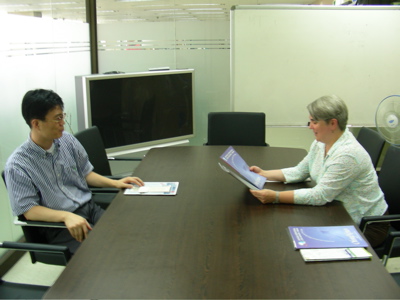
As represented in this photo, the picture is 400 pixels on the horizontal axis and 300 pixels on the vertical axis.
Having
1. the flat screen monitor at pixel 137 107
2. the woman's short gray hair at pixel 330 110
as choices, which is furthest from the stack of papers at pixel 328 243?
the flat screen monitor at pixel 137 107

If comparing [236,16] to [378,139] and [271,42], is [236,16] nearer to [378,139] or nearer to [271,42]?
[271,42]

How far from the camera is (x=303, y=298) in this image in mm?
1240

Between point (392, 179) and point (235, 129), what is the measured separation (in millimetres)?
1408

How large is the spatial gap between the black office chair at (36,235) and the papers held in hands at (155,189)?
420mm

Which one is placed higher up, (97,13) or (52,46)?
(97,13)

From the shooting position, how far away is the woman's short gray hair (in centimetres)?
197

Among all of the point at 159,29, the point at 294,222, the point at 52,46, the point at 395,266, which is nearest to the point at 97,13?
the point at 159,29

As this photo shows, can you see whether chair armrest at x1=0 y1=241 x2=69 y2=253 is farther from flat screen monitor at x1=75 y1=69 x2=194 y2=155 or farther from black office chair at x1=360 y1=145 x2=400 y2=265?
flat screen monitor at x1=75 y1=69 x2=194 y2=155

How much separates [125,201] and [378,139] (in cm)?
176

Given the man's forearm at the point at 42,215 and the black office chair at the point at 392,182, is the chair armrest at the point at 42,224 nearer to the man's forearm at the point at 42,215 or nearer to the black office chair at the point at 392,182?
the man's forearm at the point at 42,215

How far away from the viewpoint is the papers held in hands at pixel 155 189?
211 cm

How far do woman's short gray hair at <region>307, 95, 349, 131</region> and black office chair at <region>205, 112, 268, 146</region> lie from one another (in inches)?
53.6

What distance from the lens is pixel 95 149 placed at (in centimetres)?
279

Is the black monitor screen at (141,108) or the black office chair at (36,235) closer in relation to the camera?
the black office chair at (36,235)
